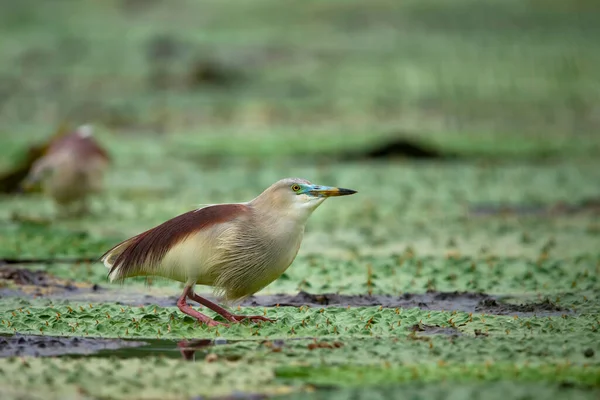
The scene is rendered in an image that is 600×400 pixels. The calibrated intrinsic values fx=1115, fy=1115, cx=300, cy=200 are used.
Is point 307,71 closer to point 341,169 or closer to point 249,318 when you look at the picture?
point 341,169

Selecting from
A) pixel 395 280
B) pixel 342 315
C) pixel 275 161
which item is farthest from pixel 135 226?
pixel 275 161

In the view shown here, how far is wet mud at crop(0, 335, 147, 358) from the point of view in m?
6.44

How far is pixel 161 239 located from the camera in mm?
7129

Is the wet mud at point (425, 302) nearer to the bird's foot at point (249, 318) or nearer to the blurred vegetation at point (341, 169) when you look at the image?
the blurred vegetation at point (341, 169)

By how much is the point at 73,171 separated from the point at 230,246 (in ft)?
19.9

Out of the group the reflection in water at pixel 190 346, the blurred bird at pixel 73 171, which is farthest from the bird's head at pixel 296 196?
the blurred bird at pixel 73 171

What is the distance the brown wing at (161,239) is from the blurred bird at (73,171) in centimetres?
560

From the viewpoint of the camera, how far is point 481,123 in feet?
71.4

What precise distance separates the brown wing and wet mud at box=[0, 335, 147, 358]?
546 millimetres

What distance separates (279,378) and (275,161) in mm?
12084

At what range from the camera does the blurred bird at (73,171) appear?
41.5 ft

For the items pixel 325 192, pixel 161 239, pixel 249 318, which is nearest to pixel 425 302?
pixel 325 192

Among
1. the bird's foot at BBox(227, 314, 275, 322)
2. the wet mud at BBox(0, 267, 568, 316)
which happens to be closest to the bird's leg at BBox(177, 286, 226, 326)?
the bird's foot at BBox(227, 314, 275, 322)

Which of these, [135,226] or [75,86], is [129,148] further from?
[135,226]
